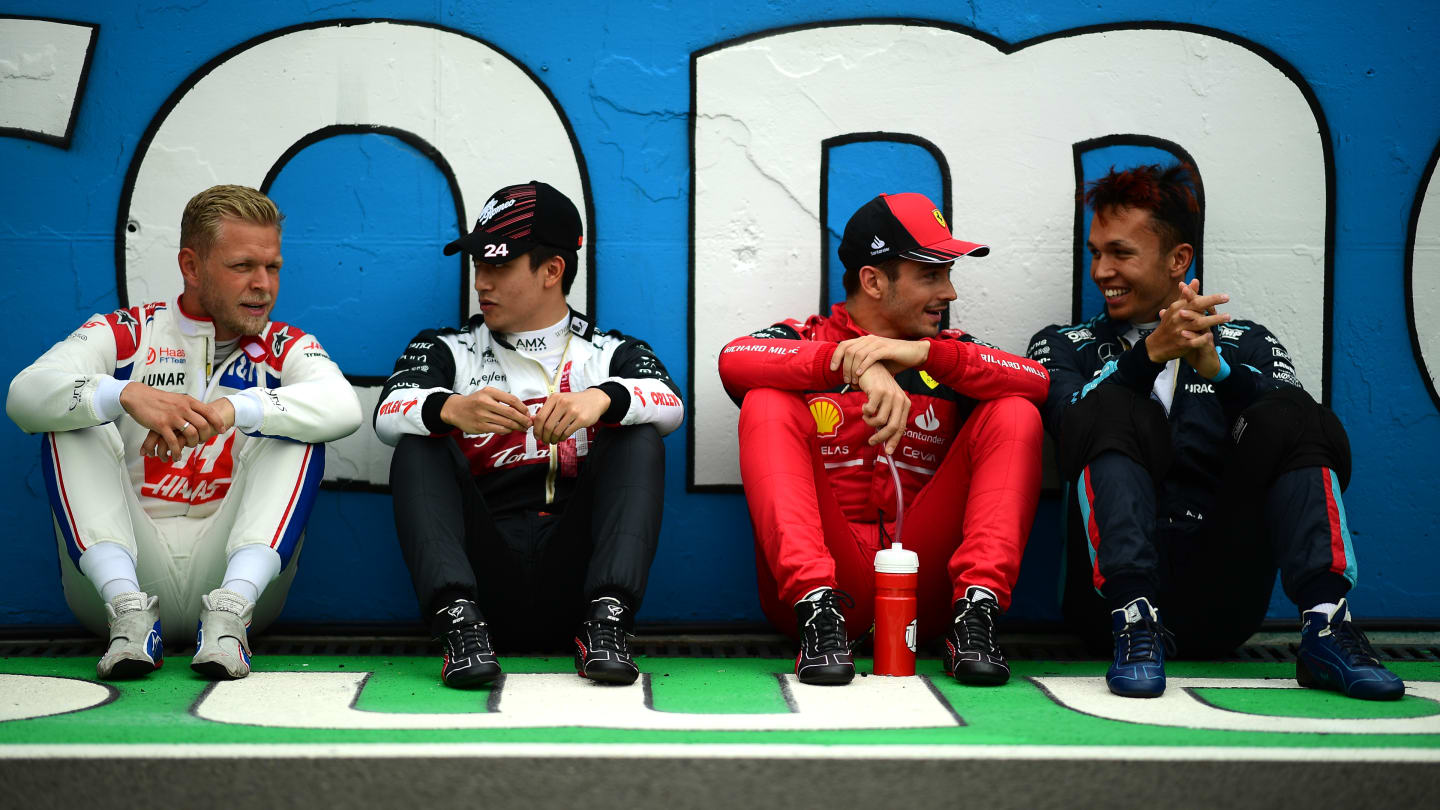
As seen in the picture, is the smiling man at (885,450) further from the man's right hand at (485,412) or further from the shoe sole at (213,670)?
the shoe sole at (213,670)

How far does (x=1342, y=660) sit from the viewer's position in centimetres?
299

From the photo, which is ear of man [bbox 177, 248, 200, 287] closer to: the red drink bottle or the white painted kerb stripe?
the white painted kerb stripe

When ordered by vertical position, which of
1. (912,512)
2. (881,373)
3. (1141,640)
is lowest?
(1141,640)

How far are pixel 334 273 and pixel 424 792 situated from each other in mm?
2452

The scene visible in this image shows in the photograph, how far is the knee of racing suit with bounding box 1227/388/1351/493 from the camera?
10.2 ft

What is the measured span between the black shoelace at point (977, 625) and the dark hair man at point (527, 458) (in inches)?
31.8

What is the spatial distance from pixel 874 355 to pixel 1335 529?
46.5 inches

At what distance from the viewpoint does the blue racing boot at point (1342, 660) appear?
9.61 feet

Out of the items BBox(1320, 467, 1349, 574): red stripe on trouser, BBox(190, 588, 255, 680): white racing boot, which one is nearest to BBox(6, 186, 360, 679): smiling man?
BBox(190, 588, 255, 680): white racing boot

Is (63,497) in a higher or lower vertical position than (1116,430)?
lower

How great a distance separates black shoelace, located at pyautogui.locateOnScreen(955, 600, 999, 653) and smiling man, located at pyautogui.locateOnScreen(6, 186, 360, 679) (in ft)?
5.70

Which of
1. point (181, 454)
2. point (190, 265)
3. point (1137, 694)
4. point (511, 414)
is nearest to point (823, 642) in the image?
point (1137, 694)

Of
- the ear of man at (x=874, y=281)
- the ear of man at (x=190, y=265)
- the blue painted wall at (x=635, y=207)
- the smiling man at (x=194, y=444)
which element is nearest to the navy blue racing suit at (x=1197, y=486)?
the ear of man at (x=874, y=281)

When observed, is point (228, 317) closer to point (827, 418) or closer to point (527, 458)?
point (527, 458)
